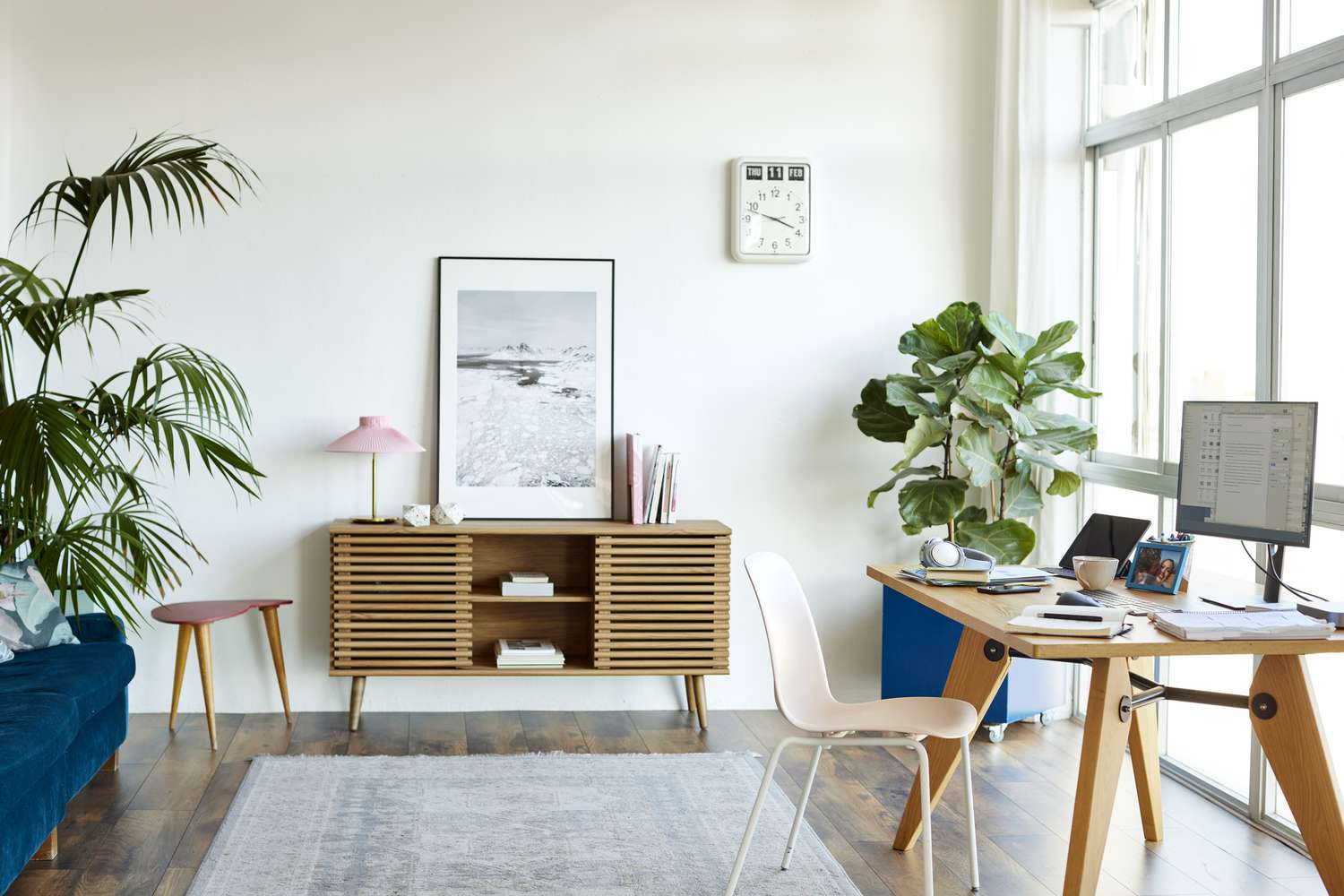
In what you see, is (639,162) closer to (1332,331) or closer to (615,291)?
(615,291)

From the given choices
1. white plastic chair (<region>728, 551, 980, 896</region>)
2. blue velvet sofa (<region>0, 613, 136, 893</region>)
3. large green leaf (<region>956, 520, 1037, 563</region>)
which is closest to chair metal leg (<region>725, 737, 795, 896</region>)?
white plastic chair (<region>728, 551, 980, 896</region>)

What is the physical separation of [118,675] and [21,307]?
3.68ft

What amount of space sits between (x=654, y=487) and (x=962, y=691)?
170cm

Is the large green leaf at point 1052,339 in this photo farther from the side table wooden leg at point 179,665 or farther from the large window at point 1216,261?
the side table wooden leg at point 179,665

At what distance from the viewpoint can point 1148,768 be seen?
336cm

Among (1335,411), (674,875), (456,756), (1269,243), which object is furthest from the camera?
(456,756)

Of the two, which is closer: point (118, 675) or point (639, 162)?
point (118, 675)

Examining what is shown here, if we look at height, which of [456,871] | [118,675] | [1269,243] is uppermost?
[1269,243]

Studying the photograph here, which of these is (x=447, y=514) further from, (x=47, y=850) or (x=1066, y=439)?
(x=1066, y=439)

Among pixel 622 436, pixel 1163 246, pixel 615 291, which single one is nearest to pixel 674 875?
pixel 622 436

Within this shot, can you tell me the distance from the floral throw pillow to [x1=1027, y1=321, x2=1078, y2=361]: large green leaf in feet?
11.0

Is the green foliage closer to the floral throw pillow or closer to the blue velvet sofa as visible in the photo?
the floral throw pillow

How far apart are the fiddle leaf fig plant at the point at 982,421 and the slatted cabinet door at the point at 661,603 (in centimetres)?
72

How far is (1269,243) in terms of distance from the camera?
12.0 ft
